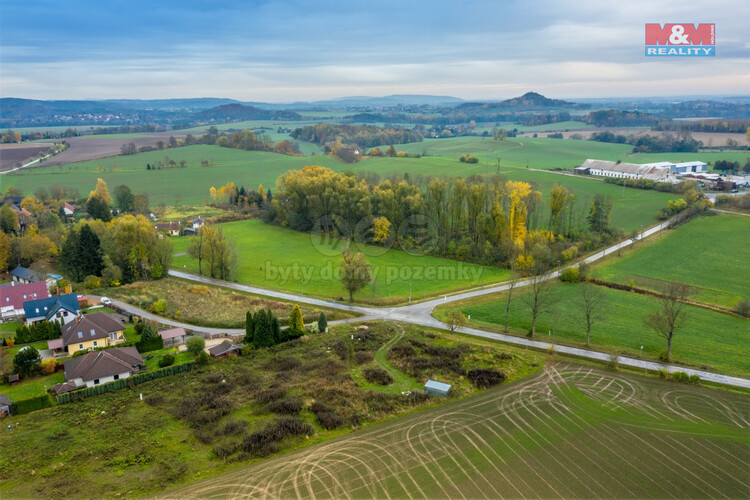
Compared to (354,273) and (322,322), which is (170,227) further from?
(322,322)

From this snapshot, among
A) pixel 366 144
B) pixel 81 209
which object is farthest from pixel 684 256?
pixel 366 144

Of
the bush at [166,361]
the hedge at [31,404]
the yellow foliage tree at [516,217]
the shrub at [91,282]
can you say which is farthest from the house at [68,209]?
the yellow foliage tree at [516,217]

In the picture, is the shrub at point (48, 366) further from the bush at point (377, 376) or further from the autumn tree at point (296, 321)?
the bush at point (377, 376)

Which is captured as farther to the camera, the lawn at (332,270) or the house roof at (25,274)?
the house roof at (25,274)

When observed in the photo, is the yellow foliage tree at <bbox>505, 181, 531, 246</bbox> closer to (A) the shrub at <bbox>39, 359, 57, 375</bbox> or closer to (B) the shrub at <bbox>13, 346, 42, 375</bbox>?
(A) the shrub at <bbox>39, 359, 57, 375</bbox>

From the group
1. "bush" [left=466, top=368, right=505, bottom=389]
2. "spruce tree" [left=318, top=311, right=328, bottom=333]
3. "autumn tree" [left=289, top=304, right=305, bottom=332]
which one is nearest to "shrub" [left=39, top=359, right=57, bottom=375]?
"autumn tree" [left=289, top=304, right=305, bottom=332]

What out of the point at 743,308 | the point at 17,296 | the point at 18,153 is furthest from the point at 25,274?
the point at 18,153
